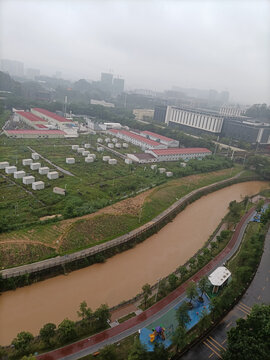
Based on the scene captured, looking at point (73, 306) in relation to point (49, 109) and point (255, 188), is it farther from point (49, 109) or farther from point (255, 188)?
point (49, 109)

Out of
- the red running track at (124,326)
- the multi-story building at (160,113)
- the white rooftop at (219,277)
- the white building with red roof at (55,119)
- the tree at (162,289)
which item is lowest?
the red running track at (124,326)

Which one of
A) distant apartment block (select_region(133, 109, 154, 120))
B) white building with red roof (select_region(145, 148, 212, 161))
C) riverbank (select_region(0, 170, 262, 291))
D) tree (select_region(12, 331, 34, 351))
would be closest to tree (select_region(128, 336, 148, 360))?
tree (select_region(12, 331, 34, 351))

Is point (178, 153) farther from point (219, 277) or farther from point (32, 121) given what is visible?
point (219, 277)

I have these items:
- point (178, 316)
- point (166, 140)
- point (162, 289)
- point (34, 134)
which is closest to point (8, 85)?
point (34, 134)

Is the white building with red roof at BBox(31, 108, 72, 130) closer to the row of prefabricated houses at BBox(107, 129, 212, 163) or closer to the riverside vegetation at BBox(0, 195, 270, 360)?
the row of prefabricated houses at BBox(107, 129, 212, 163)

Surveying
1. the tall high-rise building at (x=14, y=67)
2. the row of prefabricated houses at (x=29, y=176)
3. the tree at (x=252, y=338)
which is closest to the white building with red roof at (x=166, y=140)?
the row of prefabricated houses at (x=29, y=176)

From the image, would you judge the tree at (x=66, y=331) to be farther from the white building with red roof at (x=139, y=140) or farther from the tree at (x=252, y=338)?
the white building with red roof at (x=139, y=140)
